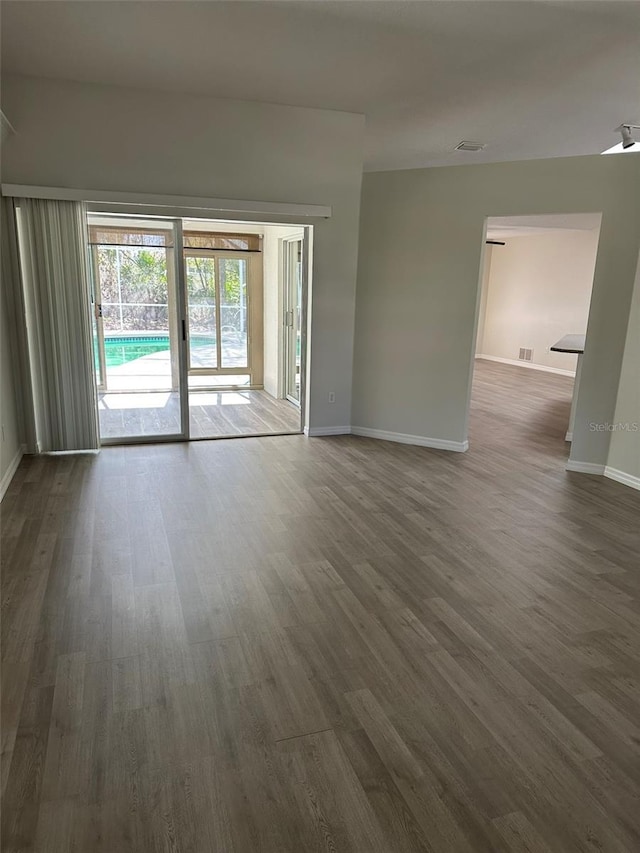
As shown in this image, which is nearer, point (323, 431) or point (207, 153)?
point (207, 153)

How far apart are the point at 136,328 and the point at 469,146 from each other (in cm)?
351

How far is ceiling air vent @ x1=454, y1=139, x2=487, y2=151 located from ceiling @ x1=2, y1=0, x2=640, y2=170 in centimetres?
6

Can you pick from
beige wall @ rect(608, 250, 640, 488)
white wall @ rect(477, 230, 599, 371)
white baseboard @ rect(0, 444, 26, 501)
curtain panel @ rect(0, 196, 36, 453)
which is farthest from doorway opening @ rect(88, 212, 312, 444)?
white wall @ rect(477, 230, 599, 371)

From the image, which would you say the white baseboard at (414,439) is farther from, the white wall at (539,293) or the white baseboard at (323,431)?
the white wall at (539,293)

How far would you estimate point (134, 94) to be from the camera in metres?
4.63

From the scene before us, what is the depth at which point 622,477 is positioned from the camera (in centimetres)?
491

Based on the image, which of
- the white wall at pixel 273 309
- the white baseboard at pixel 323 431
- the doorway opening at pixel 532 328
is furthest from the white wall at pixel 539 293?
the white baseboard at pixel 323 431

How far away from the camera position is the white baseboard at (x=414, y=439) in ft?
18.9

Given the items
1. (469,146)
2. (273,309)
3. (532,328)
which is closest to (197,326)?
(273,309)

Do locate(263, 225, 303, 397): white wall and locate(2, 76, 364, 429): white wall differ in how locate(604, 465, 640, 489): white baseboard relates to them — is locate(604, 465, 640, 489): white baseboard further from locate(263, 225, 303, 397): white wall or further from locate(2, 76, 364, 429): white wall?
locate(263, 225, 303, 397): white wall

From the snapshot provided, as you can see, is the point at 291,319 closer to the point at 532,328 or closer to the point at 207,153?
the point at 207,153

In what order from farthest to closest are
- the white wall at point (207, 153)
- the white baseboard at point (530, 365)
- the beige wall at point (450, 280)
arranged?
the white baseboard at point (530, 365)
the beige wall at point (450, 280)
the white wall at point (207, 153)

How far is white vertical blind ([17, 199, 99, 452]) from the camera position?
4684 mm

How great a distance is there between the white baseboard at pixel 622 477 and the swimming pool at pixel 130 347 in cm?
432
